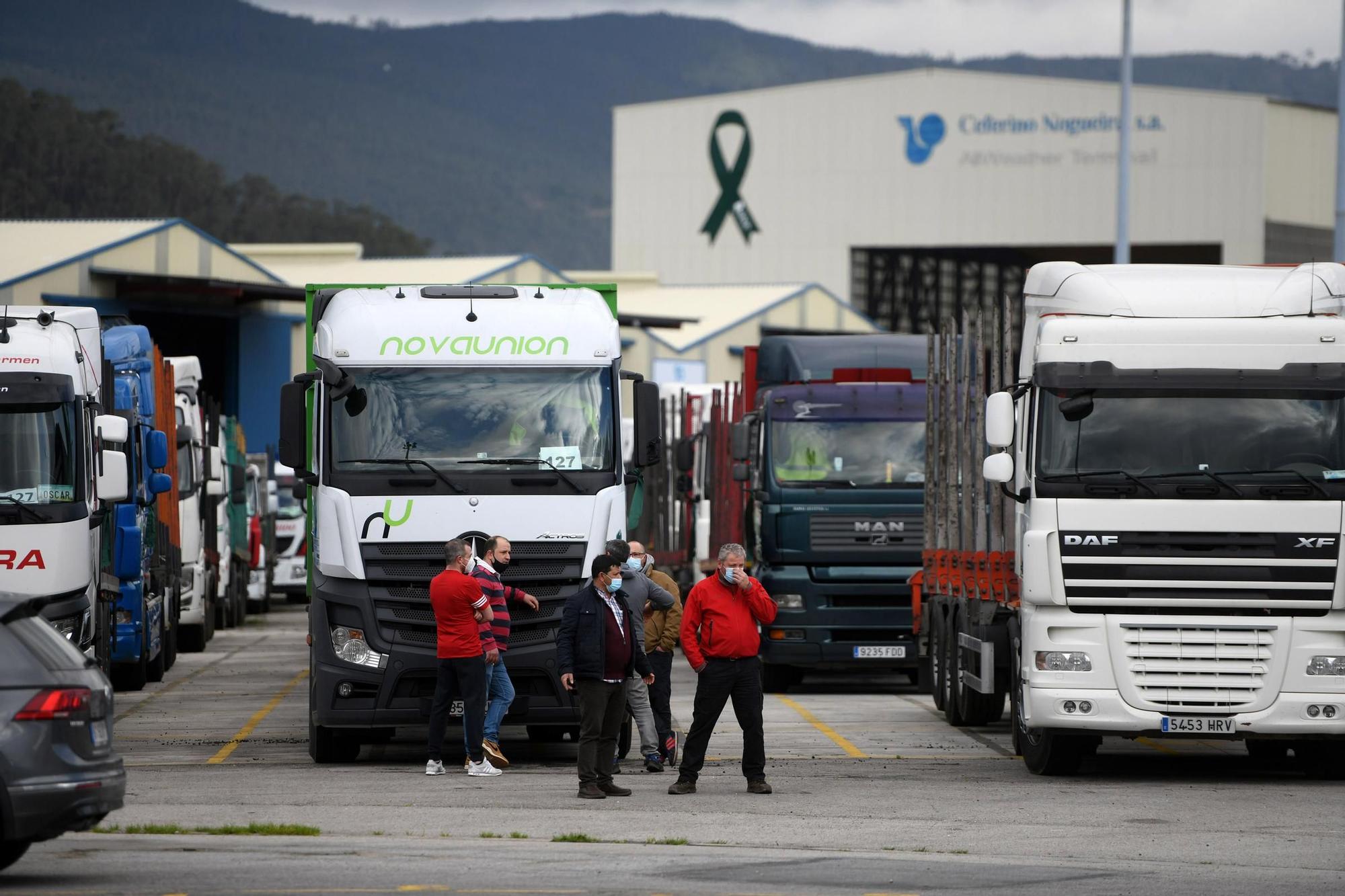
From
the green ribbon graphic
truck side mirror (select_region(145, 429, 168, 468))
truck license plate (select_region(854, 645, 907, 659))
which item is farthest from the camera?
the green ribbon graphic

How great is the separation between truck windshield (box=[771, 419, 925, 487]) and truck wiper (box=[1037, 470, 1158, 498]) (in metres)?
8.02

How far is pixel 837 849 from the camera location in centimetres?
1142

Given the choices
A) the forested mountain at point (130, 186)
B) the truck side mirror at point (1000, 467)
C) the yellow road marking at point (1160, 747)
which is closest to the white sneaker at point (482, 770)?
the truck side mirror at point (1000, 467)

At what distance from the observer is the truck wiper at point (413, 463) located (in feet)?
50.3

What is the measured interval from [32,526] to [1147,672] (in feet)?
28.2

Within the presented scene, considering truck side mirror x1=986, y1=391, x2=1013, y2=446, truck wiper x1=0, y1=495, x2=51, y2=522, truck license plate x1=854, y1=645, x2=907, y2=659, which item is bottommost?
truck license plate x1=854, y1=645, x2=907, y2=659

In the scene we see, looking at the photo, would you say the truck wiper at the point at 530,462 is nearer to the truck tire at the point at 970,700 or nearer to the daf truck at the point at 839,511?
the truck tire at the point at 970,700

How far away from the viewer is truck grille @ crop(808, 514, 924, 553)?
22.2 metres

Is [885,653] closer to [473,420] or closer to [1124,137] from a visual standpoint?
[473,420]

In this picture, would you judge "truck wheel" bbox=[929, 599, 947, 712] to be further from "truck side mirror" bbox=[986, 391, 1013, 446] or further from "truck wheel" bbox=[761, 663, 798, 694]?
"truck side mirror" bbox=[986, 391, 1013, 446]

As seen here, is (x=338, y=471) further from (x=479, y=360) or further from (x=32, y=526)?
(x=32, y=526)

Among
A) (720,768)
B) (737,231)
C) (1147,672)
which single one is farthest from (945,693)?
(737,231)

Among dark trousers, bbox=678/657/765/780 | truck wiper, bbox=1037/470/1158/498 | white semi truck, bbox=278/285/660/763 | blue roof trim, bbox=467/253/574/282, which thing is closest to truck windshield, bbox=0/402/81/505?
white semi truck, bbox=278/285/660/763

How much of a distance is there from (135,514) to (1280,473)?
40.6 feet
